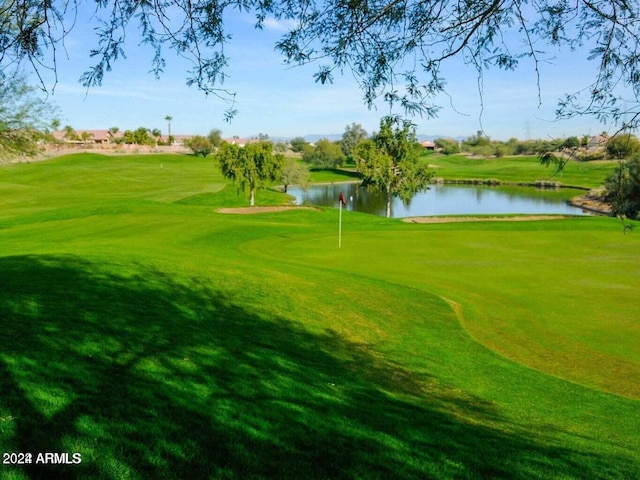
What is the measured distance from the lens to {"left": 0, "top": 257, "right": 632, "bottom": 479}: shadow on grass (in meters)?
5.09

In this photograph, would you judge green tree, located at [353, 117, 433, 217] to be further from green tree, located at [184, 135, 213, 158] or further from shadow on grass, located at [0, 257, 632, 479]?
green tree, located at [184, 135, 213, 158]

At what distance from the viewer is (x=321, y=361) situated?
1009 centimetres

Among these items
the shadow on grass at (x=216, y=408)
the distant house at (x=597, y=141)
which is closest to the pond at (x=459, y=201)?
the shadow on grass at (x=216, y=408)

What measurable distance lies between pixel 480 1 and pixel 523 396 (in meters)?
6.63

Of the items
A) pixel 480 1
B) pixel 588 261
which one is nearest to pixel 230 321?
pixel 480 1

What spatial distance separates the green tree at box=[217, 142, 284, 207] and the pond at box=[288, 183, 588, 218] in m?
10.3

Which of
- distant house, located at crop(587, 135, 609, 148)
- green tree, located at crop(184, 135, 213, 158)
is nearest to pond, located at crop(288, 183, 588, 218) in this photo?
green tree, located at crop(184, 135, 213, 158)

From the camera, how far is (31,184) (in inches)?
2876

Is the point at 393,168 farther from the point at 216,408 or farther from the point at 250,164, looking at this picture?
the point at 216,408

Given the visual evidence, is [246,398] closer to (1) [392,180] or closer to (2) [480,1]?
(2) [480,1]

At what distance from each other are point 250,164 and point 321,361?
2086 inches

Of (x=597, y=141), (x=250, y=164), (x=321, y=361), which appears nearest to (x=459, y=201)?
(x=250, y=164)

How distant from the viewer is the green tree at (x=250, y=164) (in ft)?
202

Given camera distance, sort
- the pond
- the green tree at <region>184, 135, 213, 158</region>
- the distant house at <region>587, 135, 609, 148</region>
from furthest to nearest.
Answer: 1. the green tree at <region>184, 135, 213, 158</region>
2. the pond
3. the distant house at <region>587, 135, 609, 148</region>
